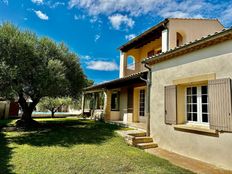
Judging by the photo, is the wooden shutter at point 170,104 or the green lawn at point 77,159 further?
the wooden shutter at point 170,104

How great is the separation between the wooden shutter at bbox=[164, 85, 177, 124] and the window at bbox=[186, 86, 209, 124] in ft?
2.11

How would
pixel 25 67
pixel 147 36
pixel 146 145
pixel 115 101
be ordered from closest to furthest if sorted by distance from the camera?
pixel 146 145 → pixel 25 67 → pixel 147 36 → pixel 115 101

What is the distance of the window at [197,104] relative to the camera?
688cm

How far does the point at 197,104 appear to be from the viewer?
714 cm

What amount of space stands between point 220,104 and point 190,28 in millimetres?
8772

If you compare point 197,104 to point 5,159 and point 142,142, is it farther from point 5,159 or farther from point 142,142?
point 5,159

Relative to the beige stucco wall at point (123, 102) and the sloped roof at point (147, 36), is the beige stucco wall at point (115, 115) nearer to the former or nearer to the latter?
the beige stucco wall at point (123, 102)

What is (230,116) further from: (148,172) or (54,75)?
(54,75)

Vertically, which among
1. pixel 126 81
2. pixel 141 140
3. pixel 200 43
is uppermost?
pixel 200 43

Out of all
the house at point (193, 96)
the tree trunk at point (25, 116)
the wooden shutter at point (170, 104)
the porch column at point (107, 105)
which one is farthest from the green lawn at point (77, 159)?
the porch column at point (107, 105)

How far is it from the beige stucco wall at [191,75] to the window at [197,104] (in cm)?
73

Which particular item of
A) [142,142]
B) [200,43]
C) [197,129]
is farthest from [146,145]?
[200,43]

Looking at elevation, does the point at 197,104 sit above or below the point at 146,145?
above

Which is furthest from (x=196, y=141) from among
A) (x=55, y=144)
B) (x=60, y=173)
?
(x=55, y=144)
